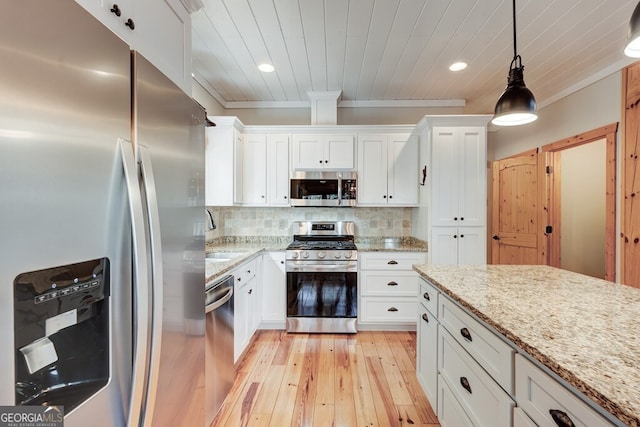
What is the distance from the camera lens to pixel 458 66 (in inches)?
105

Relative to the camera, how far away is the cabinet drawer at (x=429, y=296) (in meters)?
1.62

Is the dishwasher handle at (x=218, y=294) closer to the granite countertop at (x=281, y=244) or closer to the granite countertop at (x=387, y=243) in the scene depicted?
the granite countertop at (x=281, y=244)

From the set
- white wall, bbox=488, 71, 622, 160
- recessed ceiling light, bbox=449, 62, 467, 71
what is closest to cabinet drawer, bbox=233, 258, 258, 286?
recessed ceiling light, bbox=449, 62, 467, 71

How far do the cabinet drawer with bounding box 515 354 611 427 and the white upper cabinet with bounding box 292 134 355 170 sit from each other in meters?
2.62

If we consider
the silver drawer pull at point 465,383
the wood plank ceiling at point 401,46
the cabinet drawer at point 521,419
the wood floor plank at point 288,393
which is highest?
the wood plank ceiling at point 401,46

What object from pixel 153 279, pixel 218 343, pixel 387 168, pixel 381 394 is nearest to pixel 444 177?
pixel 387 168

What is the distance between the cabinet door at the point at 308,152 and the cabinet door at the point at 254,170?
370mm


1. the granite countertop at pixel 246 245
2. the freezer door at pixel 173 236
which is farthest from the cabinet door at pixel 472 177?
the freezer door at pixel 173 236

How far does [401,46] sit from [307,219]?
2.10 metres

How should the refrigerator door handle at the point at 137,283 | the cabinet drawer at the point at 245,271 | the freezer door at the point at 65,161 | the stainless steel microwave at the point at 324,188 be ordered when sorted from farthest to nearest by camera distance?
the stainless steel microwave at the point at 324,188 → the cabinet drawer at the point at 245,271 → the refrigerator door handle at the point at 137,283 → the freezer door at the point at 65,161

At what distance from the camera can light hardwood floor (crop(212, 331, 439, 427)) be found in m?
1.78

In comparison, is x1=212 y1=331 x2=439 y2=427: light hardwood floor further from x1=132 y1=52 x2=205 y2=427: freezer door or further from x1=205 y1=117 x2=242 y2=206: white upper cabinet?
x1=205 y1=117 x2=242 y2=206: white upper cabinet

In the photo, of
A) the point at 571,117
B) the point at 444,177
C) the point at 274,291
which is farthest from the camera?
the point at 571,117

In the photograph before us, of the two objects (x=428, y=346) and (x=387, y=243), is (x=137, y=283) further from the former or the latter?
(x=387, y=243)
